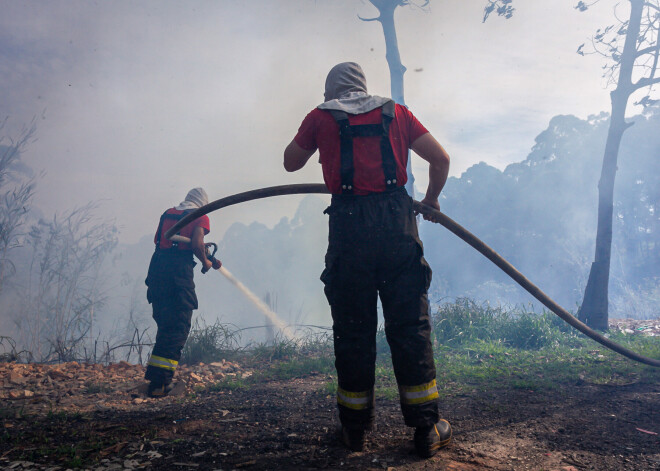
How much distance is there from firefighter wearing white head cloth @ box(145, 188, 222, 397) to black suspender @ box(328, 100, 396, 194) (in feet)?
10.3

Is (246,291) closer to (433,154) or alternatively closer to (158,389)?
(158,389)

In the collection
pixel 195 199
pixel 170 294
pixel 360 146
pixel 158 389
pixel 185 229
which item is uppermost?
pixel 195 199

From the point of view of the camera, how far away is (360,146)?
234 cm

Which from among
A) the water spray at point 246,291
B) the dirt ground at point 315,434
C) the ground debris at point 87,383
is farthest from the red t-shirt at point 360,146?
the ground debris at point 87,383

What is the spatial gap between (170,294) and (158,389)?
113 cm

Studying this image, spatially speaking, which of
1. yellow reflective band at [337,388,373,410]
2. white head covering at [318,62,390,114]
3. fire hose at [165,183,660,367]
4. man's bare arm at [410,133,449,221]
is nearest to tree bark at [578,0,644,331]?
fire hose at [165,183,660,367]

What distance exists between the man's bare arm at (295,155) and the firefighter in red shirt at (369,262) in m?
0.10

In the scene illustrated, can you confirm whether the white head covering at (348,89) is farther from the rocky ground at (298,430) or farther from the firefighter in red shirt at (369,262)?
the rocky ground at (298,430)

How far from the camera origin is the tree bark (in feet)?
24.9

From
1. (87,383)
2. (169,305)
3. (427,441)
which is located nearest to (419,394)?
(427,441)

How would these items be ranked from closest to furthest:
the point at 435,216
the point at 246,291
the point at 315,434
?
1. the point at 315,434
2. the point at 435,216
3. the point at 246,291

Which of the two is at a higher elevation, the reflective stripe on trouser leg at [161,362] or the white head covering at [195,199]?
the white head covering at [195,199]

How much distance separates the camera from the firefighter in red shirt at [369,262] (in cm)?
224

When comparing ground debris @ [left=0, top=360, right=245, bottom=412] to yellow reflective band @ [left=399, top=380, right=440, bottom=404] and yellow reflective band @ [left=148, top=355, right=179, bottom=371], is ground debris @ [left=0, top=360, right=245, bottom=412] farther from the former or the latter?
yellow reflective band @ [left=399, top=380, right=440, bottom=404]
